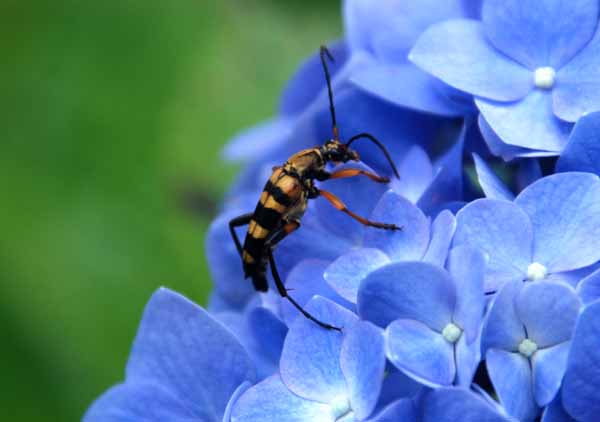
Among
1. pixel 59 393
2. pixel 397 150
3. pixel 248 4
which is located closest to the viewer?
pixel 397 150

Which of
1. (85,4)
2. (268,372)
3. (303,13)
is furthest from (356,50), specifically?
(85,4)

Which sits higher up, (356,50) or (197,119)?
(356,50)

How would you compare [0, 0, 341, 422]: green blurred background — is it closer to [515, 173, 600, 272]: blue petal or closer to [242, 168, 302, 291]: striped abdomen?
[242, 168, 302, 291]: striped abdomen

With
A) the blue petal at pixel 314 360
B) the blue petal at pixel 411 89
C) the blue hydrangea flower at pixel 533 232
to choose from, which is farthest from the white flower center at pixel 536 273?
the blue petal at pixel 411 89

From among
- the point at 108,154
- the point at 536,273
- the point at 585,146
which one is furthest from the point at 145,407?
the point at 108,154

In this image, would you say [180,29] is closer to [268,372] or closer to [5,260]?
[5,260]

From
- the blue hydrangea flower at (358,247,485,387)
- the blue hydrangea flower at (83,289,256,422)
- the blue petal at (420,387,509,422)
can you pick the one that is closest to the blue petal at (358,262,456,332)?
the blue hydrangea flower at (358,247,485,387)

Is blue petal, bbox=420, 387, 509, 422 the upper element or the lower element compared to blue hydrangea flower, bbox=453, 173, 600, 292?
lower
